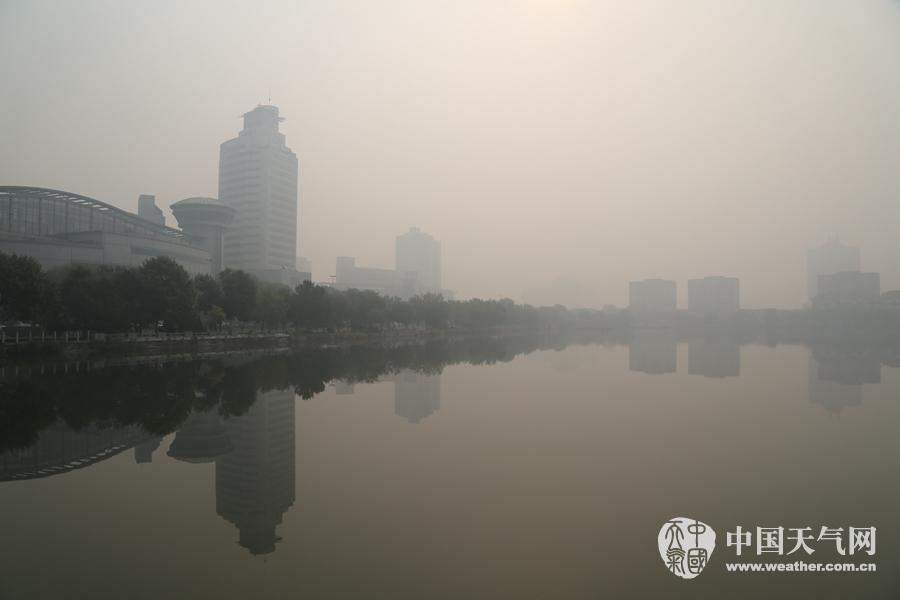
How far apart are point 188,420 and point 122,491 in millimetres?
4974

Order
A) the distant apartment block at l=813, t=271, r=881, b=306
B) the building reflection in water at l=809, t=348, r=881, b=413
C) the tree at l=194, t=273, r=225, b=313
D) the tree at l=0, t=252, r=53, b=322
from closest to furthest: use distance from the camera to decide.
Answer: the building reflection in water at l=809, t=348, r=881, b=413 → the tree at l=0, t=252, r=53, b=322 → the tree at l=194, t=273, r=225, b=313 → the distant apartment block at l=813, t=271, r=881, b=306

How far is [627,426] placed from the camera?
38.7 feet

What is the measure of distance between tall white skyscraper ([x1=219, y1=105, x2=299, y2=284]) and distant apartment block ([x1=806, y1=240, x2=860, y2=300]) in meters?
79.3

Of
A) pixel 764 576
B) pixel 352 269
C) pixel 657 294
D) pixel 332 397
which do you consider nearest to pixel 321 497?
pixel 764 576

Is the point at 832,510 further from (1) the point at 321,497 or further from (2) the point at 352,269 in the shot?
(2) the point at 352,269

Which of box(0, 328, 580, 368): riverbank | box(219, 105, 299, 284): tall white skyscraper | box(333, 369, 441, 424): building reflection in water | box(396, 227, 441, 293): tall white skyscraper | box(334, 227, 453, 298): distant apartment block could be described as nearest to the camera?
box(333, 369, 441, 424): building reflection in water

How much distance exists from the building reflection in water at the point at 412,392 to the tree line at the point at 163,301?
15.7 meters

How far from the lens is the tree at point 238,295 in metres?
37.9

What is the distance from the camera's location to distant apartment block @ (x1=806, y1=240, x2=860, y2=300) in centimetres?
7956

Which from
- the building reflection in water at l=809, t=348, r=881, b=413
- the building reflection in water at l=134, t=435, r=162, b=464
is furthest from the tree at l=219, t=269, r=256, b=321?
the building reflection in water at l=809, t=348, r=881, b=413

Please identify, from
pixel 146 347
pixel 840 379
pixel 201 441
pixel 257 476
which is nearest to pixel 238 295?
pixel 146 347

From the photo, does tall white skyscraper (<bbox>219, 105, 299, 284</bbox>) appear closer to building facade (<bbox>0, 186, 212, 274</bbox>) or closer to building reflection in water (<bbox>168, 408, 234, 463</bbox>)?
building facade (<bbox>0, 186, 212, 274</bbox>)

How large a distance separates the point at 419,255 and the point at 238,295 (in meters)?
133

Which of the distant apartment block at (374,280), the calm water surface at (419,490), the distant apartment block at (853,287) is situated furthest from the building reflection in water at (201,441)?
the distant apartment block at (374,280)
